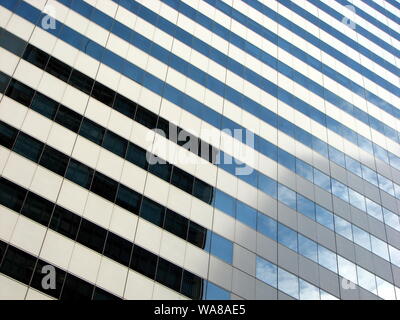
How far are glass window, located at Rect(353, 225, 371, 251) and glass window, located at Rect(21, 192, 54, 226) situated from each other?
2253 centimetres

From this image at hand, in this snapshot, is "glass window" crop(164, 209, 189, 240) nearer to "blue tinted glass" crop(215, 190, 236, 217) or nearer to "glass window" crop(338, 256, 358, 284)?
"blue tinted glass" crop(215, 190, 236, 217)

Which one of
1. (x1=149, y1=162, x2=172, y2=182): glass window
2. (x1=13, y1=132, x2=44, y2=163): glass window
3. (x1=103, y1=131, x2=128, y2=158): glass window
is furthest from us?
(x1=149, y1=162, x2=172, y2=182): glass window

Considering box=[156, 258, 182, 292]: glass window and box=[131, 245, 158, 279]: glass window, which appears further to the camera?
box=[156, 258, 182, 292]: glass window

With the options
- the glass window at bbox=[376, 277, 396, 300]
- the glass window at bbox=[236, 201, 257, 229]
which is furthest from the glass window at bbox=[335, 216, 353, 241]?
the glass window at bbox=[236, 201, 257, 229]

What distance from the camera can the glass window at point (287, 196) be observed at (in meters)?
34.7

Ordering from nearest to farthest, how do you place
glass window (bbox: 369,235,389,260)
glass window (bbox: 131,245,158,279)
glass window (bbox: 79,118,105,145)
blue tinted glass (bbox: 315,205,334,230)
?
1. glass window (bbox: 131,245,158,279)
2. glass window (bbox: 79,118,105,145)
3. blue tinted glass (bbox: 315,205,334,230)
4. glass window (bbox: 369,235,389,260)

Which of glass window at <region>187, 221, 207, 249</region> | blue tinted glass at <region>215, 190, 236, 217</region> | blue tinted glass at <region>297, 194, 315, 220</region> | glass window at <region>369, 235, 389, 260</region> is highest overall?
blue tinted glass at <region>297, 194, 315, 220</region>

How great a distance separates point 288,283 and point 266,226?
3840 millimetres

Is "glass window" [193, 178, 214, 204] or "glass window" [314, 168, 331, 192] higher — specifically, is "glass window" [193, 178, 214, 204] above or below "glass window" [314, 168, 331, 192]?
below

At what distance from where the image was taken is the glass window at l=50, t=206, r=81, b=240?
2484 cm

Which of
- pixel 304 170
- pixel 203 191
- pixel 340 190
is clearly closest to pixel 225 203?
pixel 203 191

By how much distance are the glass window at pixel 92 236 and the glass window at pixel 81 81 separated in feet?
29.4

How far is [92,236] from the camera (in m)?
25.6

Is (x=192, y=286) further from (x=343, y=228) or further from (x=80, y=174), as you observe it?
(x=343, y=228)
